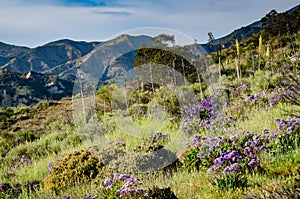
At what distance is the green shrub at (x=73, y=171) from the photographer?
5402 millimetres

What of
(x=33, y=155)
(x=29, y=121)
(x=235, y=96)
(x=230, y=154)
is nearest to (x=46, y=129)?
(x=29, y=121)

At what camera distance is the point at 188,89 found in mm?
12711

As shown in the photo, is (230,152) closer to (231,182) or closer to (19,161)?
(231,182)

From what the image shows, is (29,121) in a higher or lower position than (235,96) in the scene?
lower

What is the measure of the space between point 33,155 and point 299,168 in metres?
6.98

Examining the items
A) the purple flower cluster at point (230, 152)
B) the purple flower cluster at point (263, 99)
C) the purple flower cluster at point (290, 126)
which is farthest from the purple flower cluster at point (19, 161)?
the purple flower cluster at point (290, 126)

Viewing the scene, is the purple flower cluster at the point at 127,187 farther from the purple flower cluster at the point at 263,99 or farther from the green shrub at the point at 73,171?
the purple flower cluster at the point at 263,99

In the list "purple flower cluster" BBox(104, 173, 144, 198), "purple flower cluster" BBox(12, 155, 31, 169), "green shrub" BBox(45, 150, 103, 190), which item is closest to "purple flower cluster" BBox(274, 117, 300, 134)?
"purple flower cluster" BBox(104, 173, 144, 198)

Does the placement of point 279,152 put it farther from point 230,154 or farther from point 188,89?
point 188,89

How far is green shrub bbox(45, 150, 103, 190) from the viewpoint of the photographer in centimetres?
540

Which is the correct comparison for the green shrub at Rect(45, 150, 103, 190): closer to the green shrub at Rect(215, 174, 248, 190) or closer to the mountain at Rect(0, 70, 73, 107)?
the green shrub at Rect(215, 174, 248, 190)

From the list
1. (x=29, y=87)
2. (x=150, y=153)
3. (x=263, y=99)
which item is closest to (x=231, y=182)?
(x=150, y=153)

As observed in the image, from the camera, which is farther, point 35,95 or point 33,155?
point 35,95

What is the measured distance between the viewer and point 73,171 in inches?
220
